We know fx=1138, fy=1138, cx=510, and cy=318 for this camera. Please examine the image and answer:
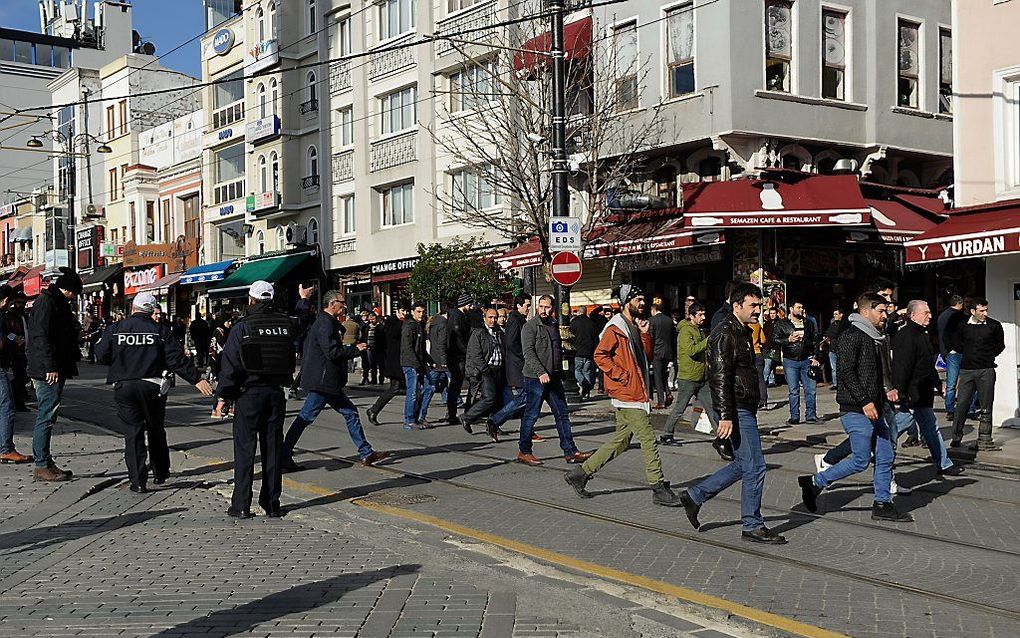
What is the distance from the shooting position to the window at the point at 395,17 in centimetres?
3434

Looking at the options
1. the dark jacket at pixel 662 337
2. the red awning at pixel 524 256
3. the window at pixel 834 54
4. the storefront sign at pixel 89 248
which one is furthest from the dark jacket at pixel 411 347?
the storefront sign at pixel 89 248


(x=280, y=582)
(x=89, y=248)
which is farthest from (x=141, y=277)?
(x=280, y=582)

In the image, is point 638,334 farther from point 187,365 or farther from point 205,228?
point 205,228

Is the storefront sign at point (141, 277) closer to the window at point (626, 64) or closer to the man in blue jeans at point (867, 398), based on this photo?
the window at point (626, 64)

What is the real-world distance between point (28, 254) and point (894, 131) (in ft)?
193

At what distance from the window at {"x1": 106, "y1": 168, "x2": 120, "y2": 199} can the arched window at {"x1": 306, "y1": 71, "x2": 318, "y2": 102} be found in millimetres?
19319

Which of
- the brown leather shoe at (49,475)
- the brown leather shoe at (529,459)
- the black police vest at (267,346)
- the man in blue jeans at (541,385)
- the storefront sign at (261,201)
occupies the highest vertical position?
the storefront sign at (261,201)

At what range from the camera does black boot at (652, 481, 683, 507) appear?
31.1 feet

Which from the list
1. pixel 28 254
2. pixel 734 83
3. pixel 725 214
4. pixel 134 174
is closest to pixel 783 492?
pixel 725 214

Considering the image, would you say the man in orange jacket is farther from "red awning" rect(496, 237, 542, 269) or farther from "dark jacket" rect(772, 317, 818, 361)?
"red awning" rect(496, 237, 542, 269)

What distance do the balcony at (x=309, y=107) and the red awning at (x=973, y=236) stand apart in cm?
2633

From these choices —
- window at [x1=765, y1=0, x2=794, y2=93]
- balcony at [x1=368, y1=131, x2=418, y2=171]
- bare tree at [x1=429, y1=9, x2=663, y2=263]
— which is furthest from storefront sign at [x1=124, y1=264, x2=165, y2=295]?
window at [x1=765, y1=0, x2=794, y2=93]

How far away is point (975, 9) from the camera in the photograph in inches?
652

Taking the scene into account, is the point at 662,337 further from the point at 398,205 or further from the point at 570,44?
the point at 398,205
